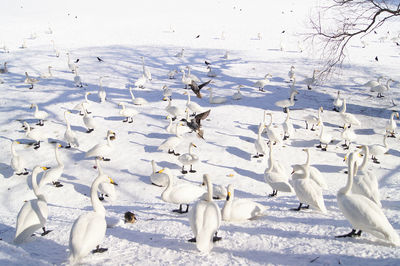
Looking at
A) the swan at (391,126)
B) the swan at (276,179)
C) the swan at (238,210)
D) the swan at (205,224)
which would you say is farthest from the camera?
the swan at (391,126)

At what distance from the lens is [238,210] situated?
5398 mm

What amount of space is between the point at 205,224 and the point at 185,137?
6840mm

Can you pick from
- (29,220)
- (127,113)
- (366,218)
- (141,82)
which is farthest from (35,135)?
(366,218)

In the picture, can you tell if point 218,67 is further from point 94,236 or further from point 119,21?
point 119,21

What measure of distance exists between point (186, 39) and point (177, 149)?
1974 centimetres

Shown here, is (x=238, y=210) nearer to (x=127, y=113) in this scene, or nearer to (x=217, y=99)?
(x=127, y=113)

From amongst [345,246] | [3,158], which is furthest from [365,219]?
[3,158]

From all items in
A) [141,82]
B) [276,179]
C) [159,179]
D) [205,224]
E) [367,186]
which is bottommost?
[159,179]

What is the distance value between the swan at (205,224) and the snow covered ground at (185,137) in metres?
0.19

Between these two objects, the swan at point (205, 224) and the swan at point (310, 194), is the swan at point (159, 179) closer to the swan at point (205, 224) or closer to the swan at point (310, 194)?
the swan at point (205, 224)

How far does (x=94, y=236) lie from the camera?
4238 millimetres

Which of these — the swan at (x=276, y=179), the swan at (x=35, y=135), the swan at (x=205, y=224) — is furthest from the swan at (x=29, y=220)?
the swan at (x=35, y=135)

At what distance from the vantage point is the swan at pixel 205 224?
14.2 feet

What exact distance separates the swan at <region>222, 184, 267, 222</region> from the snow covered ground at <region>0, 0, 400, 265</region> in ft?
0.56
